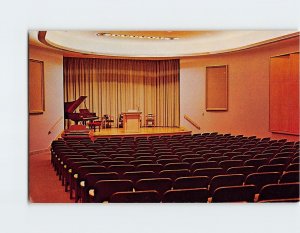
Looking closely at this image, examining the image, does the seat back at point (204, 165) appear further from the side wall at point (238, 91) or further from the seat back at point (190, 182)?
the side wall at point (238, 91)

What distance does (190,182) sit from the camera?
17.2 ft

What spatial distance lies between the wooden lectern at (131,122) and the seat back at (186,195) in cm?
921

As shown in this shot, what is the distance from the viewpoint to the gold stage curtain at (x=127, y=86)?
54.5 feet

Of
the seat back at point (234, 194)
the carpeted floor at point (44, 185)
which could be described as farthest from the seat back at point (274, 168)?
the carpeted floor at point (44, 185)

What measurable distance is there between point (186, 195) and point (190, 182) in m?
0.43

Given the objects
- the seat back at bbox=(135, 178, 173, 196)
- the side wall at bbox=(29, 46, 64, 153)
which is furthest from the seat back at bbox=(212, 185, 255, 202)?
the side wall at bbox=(29, 46, 64, 153)

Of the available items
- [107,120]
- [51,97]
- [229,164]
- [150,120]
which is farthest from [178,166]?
[150,120]

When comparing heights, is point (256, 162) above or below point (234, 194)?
above

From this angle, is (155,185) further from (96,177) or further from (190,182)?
(96,177)

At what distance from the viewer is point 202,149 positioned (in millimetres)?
8406

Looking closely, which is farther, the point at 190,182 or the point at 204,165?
the point at 204,165

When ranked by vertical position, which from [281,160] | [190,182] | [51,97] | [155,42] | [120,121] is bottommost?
[190,182]

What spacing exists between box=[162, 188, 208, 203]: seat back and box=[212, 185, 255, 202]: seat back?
0.17 meters

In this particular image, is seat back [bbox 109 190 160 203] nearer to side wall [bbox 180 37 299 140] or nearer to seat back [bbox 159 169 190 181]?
seat back [bbox 159 169 190 181]
